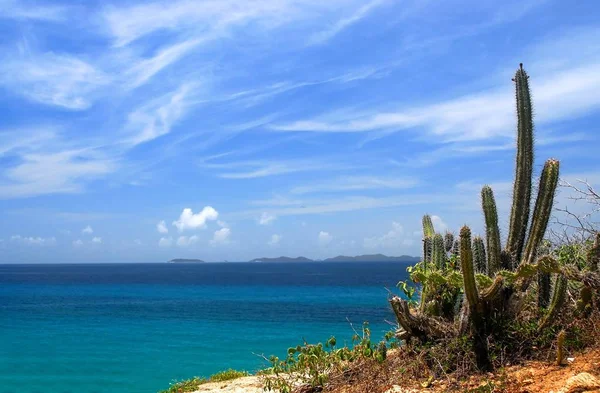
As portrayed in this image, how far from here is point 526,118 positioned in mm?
9906

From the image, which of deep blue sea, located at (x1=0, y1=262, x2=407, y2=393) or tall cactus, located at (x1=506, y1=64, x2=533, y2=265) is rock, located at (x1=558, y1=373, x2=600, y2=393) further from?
deep blue sea, located at (x1=0, y1=262, x2=407, y2=393)

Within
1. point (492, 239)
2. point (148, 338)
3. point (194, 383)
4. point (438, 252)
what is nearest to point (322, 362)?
point (438, 252)

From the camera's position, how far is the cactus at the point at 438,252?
10289 millimetres

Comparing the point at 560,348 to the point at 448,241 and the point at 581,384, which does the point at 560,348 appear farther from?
the point at 448,241

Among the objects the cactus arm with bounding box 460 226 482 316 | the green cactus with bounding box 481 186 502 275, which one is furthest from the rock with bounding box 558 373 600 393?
the green cactus with bounding box 481 186 502 275

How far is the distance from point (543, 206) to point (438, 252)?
198 centimetres

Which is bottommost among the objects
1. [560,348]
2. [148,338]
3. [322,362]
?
[148,338]

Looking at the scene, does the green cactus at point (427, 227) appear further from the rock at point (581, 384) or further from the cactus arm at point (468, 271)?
the rock at point (581, 384)

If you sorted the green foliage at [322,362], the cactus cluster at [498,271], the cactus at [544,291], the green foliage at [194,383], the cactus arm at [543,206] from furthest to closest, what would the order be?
the green foliage at [194,383] → the green foliage at [322,362] → the cactus arm at [543,206] → the cactus at [544,291] → the cactus cluster at [498,271]

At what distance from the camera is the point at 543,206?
928 centimetres

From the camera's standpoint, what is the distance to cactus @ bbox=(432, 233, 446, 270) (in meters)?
10.3

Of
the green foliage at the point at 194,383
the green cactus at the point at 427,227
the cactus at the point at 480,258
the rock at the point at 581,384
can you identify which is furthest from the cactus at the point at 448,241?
the green foliage at the point at 194,383

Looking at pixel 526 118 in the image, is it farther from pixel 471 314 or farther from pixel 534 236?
pixel 471 314

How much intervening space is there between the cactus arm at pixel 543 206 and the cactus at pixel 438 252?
143 centimetres
